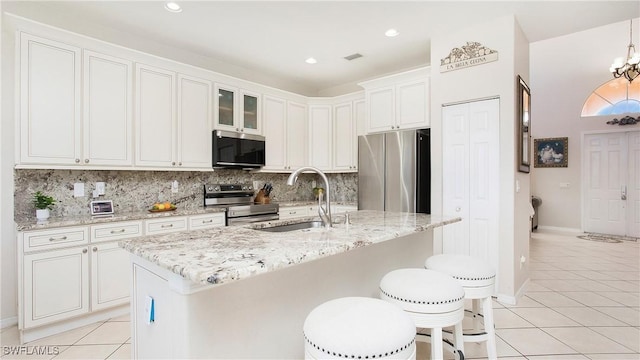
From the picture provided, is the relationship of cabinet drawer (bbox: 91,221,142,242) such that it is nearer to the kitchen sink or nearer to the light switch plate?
the light switch plate

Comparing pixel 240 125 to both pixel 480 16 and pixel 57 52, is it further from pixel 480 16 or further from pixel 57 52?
pixel 480 16

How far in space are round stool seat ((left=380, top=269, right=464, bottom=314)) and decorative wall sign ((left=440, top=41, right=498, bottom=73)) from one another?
247 cm

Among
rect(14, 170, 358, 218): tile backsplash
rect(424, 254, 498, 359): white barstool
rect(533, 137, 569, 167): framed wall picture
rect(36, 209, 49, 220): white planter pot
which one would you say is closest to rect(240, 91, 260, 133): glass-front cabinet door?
rect(14, 170, 358, 218): tile backsplash

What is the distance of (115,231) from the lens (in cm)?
274

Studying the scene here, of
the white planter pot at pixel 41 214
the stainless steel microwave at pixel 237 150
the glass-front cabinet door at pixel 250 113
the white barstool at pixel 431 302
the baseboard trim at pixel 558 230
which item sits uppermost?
the glass-front cabinet door at pixel 250 113

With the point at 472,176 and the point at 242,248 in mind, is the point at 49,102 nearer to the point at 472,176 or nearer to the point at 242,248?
the point at 242,248

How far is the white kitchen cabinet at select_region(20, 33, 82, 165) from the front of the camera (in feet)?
8.25

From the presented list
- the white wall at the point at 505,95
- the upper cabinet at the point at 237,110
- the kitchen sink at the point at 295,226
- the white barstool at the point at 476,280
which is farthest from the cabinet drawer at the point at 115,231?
the white wall at the point at 505,95

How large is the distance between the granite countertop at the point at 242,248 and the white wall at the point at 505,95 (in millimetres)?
1602

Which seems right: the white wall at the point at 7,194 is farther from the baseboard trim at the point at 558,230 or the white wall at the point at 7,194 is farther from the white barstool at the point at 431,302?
the baseboard trim at the point at 558,230

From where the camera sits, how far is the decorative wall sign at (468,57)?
3.09 meters

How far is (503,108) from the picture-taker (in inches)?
118

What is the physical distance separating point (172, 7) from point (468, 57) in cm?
290

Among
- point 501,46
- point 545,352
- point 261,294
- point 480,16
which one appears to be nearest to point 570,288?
point 545,352
